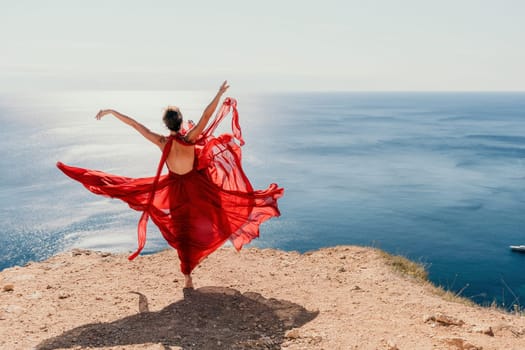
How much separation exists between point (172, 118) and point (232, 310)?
9.31 ft

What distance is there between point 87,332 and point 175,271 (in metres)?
2.74

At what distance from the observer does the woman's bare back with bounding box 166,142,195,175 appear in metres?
6.41

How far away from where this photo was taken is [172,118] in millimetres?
6254

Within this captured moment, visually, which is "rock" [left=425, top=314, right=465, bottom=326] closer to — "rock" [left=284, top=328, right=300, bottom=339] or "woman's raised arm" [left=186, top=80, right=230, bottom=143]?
"rock" [left=284, top=328, right=300, bottom=339]

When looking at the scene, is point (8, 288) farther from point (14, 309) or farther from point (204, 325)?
point (204, 325)

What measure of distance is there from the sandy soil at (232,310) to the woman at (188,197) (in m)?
0.81

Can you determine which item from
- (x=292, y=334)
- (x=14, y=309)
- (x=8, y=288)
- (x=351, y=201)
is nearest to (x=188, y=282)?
(x=292, y=334)

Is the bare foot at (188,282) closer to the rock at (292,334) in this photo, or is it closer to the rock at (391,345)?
the rock at (292,334)

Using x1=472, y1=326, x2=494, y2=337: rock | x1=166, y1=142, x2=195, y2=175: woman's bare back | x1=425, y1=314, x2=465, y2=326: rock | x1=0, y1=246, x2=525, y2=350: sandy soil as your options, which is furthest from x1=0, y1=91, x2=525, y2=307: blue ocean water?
x1=166, y1=142, x2=195, y2=175: woman's bare back

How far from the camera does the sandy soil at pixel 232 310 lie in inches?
207

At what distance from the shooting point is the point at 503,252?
110 ft

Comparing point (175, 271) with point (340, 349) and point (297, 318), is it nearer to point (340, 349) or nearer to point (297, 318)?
point (297, 318)

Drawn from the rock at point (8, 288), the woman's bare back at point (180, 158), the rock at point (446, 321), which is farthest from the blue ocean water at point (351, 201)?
the rock at point (8, 288)

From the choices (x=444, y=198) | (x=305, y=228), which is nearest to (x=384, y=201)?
(x=444, y=198)
